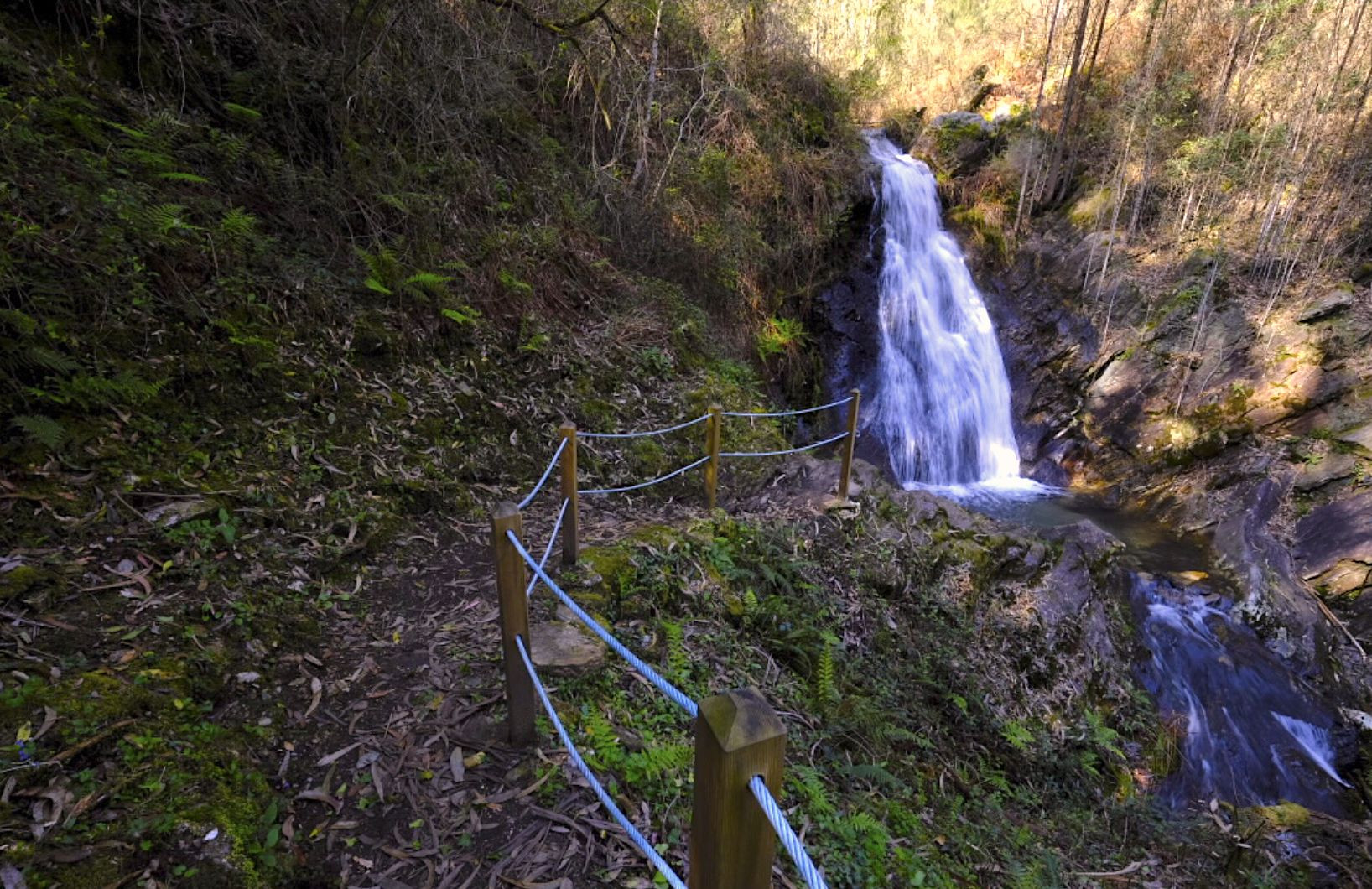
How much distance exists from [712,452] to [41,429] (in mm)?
4264

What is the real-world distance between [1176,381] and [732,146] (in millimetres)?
8823

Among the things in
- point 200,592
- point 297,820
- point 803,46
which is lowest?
point 297,820

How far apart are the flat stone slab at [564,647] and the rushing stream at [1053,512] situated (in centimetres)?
566

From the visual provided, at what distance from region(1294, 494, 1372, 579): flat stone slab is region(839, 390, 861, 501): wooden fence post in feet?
21.4

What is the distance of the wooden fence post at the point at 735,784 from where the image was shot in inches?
44.8

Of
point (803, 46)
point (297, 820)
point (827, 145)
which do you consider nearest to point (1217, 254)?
point (827, 145)

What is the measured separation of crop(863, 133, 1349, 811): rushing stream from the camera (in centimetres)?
588

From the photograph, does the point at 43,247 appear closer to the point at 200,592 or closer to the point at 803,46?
the point at 200,592

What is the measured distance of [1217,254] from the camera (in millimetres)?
11023

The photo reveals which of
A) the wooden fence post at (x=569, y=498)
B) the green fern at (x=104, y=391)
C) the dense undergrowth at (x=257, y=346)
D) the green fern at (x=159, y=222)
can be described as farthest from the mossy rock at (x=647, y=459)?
the green fern at (x=159, y=222)

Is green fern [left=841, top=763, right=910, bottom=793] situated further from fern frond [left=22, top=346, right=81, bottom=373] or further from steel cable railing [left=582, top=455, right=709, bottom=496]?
fern frond [left=22, top=346, right=81, bottom=373]

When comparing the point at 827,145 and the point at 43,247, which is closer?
the point at 43,247

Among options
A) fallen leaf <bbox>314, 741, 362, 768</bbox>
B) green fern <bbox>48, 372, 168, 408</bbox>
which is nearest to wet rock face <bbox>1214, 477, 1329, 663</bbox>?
fallen leaf <bbox>314, 741, 362, 768</bbox>

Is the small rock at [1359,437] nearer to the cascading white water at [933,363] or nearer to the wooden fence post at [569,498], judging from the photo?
the cascading white water at [933,363]
